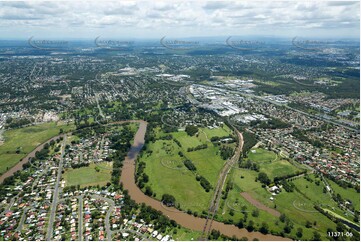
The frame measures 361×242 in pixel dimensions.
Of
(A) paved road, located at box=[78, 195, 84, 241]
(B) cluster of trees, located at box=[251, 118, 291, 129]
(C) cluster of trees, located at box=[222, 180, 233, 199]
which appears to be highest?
(A) paved road, located at box=[78, 195, 84, 241]

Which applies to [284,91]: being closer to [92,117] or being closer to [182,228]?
[92,117]

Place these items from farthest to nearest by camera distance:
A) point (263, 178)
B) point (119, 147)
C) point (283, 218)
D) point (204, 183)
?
point (119, 147), point (263, 178), point (204, 183), point (283, 218)

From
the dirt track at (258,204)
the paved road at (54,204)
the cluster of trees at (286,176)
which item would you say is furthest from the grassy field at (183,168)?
the paved road at (54,204)

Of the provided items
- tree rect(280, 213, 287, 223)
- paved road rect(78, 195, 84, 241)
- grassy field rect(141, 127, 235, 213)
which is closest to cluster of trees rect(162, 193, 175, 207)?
grassy field rect(141, 127, 235, 213)

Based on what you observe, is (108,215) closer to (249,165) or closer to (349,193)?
(249,165)

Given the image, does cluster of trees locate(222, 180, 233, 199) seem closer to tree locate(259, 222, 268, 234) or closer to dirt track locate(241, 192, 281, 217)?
dirt track locate(241, 192, 281, 217)

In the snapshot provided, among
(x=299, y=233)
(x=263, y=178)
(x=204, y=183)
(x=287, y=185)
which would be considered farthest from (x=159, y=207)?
(x=287, y=185)
